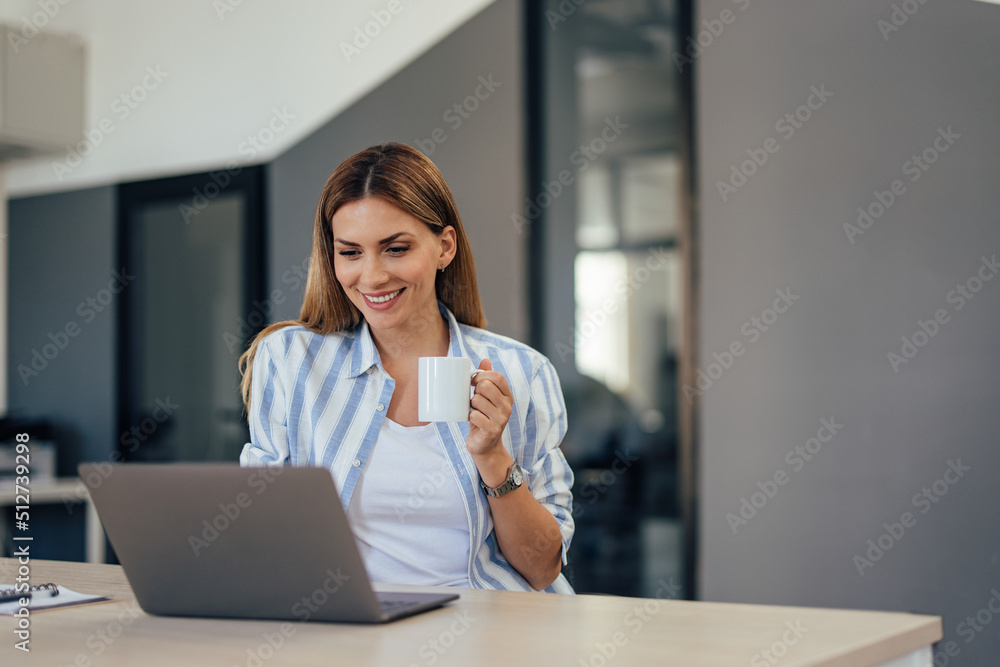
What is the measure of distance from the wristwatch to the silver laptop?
473 mm

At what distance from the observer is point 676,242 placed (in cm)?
327

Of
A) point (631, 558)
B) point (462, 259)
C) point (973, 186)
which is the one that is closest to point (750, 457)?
point (631, 558)

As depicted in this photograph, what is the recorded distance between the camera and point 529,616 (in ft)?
3.56

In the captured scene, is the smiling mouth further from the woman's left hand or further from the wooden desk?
the wooden desk

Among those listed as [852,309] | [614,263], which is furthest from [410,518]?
[614,263]

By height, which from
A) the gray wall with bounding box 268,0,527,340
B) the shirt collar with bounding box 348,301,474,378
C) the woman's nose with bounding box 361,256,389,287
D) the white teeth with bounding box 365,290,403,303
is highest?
the gray wall with bounding box 268,0,527,340

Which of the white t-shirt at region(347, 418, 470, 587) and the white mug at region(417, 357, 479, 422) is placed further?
the white t-shirt at region(347, 418, 470, 587)

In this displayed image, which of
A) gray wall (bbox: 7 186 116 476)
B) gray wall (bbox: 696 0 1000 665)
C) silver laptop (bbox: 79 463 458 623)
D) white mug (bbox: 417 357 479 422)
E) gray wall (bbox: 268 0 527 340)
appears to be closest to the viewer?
silver laptop (bbox: 79 463 458 623)

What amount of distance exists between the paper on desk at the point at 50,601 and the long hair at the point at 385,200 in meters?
0.59

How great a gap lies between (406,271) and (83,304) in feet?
11.5

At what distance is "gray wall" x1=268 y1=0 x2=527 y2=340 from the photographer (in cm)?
349

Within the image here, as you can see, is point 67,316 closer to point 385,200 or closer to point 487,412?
point 385,200

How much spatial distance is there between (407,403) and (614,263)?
71.3 inches

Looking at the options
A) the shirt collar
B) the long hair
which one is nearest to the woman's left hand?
the shirt collar
